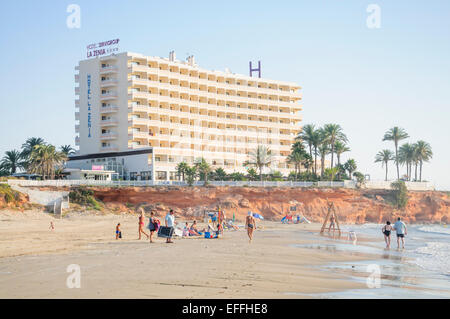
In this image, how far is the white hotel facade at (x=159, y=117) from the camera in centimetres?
7931

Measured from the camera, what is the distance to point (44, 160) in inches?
2576

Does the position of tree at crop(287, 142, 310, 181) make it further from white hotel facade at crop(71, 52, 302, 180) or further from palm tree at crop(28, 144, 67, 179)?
palm tree at crop(28, 144, 67, 179)

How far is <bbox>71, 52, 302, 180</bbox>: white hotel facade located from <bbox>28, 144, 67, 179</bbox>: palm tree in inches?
441

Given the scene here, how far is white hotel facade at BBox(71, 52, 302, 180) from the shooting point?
260ft

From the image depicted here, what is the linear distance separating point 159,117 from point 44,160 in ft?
79.6

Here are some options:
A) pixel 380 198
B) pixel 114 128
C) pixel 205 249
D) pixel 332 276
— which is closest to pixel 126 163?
pixel 114 128

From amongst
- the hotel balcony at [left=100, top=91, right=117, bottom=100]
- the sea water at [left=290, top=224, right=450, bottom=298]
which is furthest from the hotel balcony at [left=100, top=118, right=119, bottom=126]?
the sea water at [left=290, top=224, right=450, bottom=298]

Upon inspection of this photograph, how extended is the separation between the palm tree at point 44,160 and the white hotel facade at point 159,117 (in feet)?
36.8

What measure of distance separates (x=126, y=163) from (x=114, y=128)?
808 cm

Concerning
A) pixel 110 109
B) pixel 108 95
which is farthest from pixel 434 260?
pixel 108 95

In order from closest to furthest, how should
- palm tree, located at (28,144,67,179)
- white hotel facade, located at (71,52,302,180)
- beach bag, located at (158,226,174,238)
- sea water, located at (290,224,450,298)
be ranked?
sea water, located at (290,224,450,298)
beach bag, located at (158,226,174,238)
palm tree, located at (28,144,67,179)
white hotel facade, located at (71,52,302,180)

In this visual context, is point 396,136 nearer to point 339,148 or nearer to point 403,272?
point 339,148
